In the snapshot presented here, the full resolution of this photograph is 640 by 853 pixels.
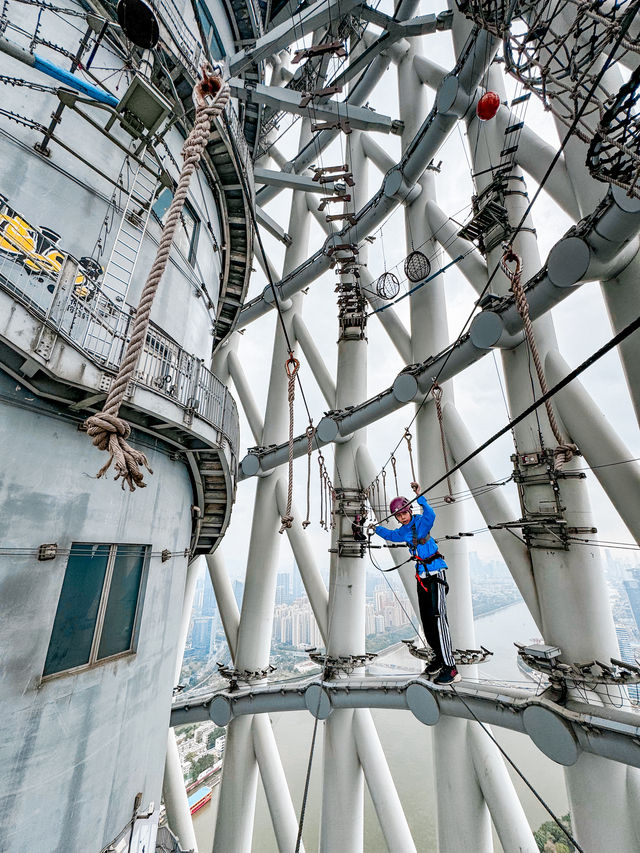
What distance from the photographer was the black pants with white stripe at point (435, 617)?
17.3 ft

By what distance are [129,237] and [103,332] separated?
8.21 ft

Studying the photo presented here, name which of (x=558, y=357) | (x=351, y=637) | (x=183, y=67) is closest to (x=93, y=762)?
(x=351, y=637)

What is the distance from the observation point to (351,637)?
10.1 m

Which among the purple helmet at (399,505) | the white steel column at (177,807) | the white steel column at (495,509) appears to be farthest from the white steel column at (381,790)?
the purple helmet at (399,505)

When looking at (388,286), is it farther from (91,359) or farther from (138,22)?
(91,359)

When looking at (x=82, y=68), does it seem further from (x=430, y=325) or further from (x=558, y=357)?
(x=558, y=357)

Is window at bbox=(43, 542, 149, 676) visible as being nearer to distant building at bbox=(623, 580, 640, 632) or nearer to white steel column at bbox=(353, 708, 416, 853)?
white steel column at bbox=(353, 708, 416, 853)

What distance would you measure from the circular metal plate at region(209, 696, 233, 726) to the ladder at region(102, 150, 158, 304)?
1055cm

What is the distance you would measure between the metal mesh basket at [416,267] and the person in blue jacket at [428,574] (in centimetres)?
699

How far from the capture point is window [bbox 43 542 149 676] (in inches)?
171

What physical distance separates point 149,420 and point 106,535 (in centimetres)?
174

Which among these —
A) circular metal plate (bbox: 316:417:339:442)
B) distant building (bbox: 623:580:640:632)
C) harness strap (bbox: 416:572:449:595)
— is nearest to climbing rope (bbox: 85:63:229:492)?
harness strap (bbox: 416:572:449:595)

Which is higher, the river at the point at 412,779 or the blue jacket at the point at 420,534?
the blue jacket at the point at 420,534

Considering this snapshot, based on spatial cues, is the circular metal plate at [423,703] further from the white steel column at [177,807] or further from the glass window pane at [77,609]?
the white steel column at [177,807]
